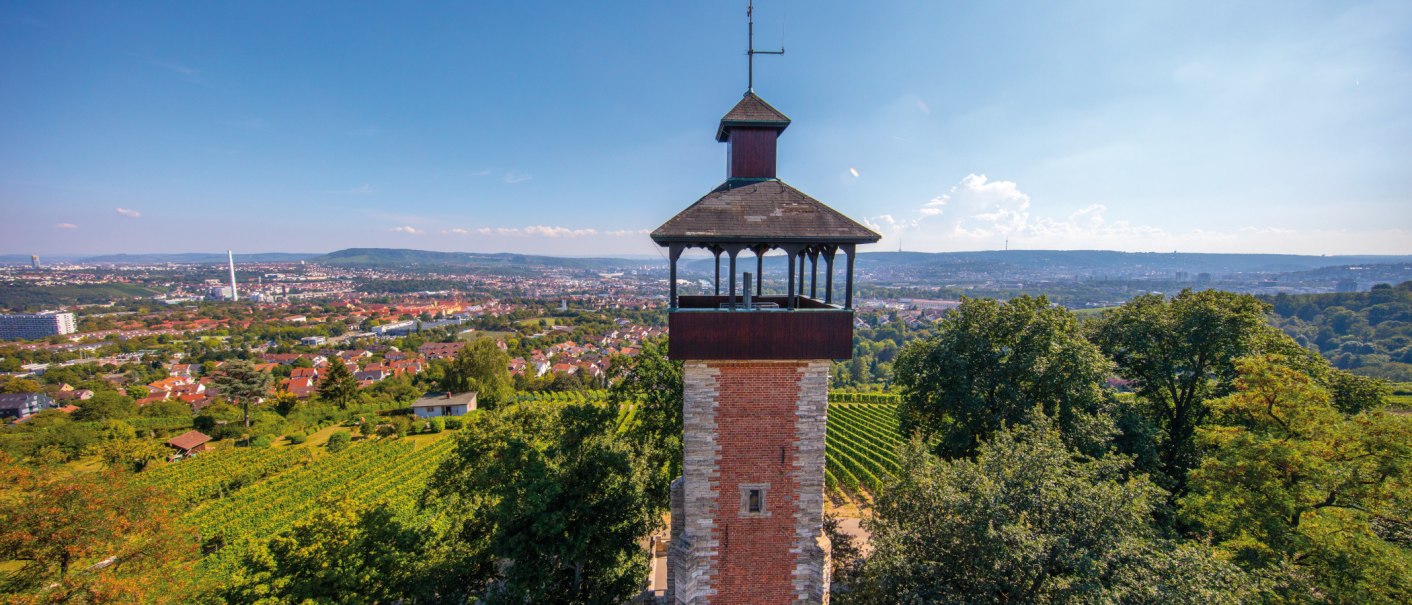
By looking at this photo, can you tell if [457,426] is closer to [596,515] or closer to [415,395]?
[415,395]

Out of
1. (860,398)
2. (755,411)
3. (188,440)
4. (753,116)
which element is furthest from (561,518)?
(860,398)

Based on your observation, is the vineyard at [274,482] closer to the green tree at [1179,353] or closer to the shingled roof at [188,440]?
the shingled roof at [188,440]

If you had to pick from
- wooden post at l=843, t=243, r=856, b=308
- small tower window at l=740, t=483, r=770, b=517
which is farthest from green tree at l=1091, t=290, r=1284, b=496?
small tower window at l=740, t=483, r=770, b=517

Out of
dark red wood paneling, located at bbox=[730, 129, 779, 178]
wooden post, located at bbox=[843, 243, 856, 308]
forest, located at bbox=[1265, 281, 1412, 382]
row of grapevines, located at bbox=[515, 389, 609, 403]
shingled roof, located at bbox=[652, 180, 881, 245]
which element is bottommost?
row of grapevines, located at bbox=[515, 389, 609, 403]

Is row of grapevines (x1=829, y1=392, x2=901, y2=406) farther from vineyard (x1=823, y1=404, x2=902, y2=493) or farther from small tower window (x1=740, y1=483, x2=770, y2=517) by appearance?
small tower window (x1=740, y1=483, x2=770, y2=517)

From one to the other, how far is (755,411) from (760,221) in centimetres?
400

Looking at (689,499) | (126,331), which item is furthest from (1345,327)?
(126,331)

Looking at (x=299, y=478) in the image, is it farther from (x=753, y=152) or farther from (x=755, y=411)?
(x=753, y=152)

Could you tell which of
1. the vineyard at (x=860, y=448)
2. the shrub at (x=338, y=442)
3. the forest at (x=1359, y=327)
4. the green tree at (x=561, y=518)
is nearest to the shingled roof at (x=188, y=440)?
the shrub at (x=338, y=442)

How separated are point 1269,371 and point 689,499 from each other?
17.2 meters

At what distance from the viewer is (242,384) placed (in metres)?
43.1

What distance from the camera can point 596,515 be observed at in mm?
13484

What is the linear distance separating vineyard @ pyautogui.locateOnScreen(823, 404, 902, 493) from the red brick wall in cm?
1401

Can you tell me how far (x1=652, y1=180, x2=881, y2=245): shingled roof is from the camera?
9.27m
